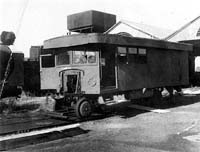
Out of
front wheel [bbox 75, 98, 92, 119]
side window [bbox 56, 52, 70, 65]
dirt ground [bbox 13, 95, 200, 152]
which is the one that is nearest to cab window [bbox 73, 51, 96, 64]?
side window [bbox 56, 52, 70, 65]

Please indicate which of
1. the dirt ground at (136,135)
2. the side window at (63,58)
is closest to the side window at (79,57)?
the side window at (63,58)

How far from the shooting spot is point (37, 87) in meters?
17.4

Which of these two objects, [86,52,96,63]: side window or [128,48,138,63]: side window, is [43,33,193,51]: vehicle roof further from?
[86,52,96,63]: side window

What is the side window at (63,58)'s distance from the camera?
1019 centimetres

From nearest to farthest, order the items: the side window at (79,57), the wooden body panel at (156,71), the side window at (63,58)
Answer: the side window at (79,57) → the side window at (63,58) → the wooden body panel at (156,71)

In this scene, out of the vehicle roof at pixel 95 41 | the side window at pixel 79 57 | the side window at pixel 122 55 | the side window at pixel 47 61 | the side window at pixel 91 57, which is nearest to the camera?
the vehicle roof at pixel 95 41

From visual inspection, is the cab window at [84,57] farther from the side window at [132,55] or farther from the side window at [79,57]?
the side window at [132,55]

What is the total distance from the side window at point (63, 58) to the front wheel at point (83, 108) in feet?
5.38

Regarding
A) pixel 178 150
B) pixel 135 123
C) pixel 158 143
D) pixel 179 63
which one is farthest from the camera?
pixel 179 63

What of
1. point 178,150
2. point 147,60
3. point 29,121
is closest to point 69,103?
point 29,121

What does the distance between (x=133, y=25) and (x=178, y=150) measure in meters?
28.3

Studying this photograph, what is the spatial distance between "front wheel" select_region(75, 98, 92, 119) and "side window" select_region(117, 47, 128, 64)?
74.4 inches

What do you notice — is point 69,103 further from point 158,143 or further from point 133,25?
point 133,25

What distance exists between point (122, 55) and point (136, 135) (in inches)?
146
